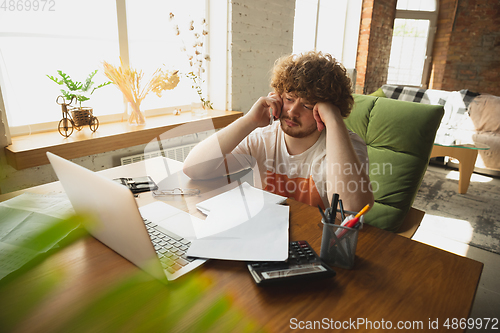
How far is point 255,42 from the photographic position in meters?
3.03

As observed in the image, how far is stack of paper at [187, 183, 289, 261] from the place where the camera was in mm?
717

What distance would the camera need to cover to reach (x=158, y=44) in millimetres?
2527

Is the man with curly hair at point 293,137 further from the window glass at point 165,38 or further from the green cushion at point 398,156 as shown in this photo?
the window glass at point 165,38

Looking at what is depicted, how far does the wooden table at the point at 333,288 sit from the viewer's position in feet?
1.82

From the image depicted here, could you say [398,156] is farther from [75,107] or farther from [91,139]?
[75,107]

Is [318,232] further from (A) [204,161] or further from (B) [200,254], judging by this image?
(A) [204,161]

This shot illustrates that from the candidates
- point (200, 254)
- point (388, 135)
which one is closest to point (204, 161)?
point (200, 254)

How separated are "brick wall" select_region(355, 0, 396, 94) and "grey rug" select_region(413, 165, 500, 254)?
7.45 ft

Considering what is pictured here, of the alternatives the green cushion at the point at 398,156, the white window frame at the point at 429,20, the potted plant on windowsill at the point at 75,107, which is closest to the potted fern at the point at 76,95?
the potted plant on windowsill at the point at 75,107

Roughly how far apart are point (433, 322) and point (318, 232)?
0.33 meters

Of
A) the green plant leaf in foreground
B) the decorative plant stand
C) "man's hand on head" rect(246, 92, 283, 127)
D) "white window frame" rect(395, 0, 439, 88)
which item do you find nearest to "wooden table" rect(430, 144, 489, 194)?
"man's hand on head" rect(246, 92, 283, 127)

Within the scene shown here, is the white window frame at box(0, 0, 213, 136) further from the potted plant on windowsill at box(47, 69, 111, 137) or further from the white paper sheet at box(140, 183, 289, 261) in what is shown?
the white paper sheet at box(140, 183, 289, 261)

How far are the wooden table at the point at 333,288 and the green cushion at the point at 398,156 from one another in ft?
1.92

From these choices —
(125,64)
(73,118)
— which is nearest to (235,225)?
(73,118)
